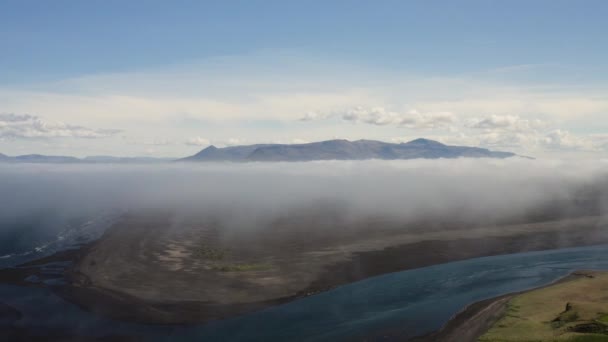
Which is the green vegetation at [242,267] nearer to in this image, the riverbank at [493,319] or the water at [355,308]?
the water at [355,308]

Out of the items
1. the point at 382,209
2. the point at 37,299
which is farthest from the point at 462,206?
the point at 37,299

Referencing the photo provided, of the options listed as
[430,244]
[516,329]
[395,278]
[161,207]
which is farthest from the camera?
[161,207]

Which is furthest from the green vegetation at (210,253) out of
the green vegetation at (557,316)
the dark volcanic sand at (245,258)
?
the green vegetation at (557,316)

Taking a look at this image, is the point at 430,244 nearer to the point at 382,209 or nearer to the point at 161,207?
the point at 382,209

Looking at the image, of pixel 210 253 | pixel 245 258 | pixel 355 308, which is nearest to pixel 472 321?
pixel 355 308

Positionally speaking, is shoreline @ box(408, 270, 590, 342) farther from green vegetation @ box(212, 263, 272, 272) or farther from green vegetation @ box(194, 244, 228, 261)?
green vegetation @ box(194, 244, 228, 261)

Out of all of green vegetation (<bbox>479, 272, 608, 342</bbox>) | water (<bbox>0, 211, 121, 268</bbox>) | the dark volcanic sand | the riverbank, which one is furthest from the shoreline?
water (<bbox>0, 211, 121, 268</bbox>)

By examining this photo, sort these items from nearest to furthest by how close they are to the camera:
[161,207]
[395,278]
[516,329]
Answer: [516,329] → [395,278] → [161,207]
